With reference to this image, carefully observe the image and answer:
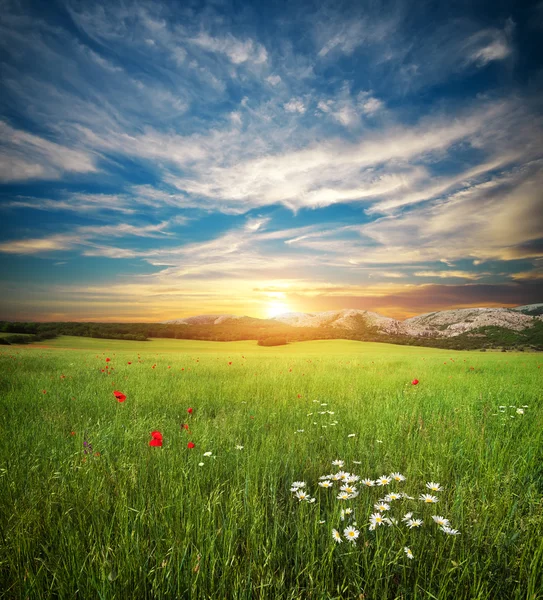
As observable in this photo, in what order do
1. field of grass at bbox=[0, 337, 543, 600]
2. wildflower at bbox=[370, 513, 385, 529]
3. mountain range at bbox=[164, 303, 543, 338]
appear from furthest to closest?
mountain range at bbox=[164, 303, 543, 338]
wildflower at bbox=[370, 513, 385, 529]
field of grass at bbox=[0, 337, 543, 600]

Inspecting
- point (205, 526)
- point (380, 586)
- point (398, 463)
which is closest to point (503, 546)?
point (380, 586)

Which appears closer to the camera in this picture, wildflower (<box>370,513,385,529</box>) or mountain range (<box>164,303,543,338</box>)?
wildflower (<box>370,513,385,529</box>)

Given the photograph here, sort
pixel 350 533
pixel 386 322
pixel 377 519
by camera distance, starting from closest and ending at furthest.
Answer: pixel 350 533, pixel 377 519, pixel 386 322

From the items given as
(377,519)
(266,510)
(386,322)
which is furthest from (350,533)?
(386,322)

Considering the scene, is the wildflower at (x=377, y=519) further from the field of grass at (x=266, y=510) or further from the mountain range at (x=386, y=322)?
the mountain range at (x=386, y=322)

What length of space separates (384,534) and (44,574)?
7.67 ft

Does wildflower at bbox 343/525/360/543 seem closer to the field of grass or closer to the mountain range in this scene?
the field of grass

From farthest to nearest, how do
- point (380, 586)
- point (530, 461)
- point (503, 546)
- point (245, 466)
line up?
1. point (530, 461)
2. point (245, 466)
3. point (503, 546)
4. point (380, 586)

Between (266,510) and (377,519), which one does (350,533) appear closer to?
(377,519)

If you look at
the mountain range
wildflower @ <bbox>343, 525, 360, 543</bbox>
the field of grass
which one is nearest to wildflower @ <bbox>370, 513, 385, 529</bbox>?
the field of grass

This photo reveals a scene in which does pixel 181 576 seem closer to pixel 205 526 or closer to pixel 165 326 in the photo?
pixel 205 526

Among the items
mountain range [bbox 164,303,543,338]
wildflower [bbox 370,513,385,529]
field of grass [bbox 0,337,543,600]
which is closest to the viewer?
field of grass [bbox 0,337,543,600]

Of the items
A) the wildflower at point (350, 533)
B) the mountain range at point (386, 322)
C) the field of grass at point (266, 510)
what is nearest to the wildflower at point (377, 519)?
the field of grass at point (266, 510)

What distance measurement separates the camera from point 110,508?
8.95 feet
